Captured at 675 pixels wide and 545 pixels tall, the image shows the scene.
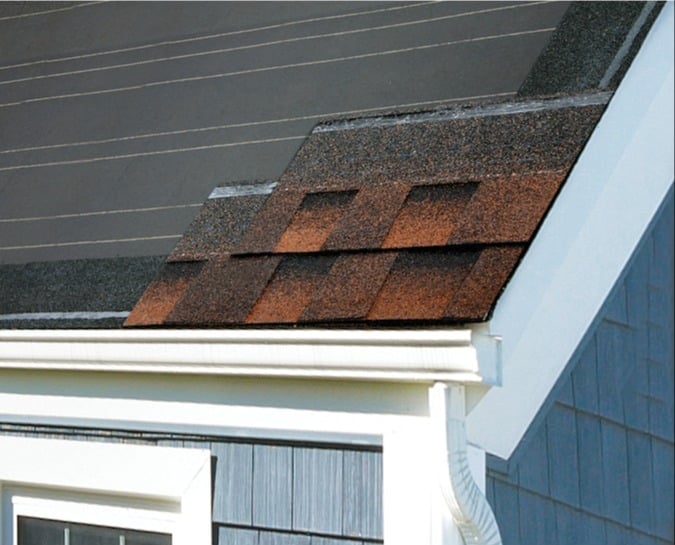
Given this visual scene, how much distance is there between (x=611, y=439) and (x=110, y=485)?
153 centimetres

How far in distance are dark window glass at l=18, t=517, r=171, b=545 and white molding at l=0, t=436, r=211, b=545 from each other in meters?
0.03

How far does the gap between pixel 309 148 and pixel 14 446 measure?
1301 millimetres

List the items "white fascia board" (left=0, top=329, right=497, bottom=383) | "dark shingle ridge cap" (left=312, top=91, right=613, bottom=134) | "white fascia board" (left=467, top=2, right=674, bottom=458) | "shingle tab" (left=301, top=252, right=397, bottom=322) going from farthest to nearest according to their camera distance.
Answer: "dark shingle ridge cap" (left=312, top=91, right=613, bottom=134)
"white fascia board" (left=467, top=2, right=674, bottom=458)
"shingle tab" (left=301, top=252, right=397, bottom=322)
"white fascia board" (left=0, top=329, right=497, bottom=383)

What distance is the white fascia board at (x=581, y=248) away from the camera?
12.0ft

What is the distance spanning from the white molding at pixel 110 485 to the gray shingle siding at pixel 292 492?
51 mm

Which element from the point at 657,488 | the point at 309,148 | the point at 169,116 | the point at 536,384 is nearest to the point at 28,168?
the point at 169,116

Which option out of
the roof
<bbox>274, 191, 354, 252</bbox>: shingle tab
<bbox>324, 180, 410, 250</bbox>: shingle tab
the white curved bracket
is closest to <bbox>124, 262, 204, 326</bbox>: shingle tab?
the roof

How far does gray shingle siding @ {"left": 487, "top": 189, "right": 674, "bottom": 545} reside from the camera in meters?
3.97

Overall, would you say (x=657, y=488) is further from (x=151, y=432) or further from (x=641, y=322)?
(x=151, y=432)

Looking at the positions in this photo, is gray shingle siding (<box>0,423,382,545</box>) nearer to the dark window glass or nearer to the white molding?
the white molding

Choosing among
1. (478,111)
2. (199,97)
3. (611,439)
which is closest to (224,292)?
(478,111)

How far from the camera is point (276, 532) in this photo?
3836mm

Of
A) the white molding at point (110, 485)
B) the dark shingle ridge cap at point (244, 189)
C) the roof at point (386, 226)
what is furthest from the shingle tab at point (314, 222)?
the white molding at point (110, 485)

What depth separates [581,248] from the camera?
3990 mm
